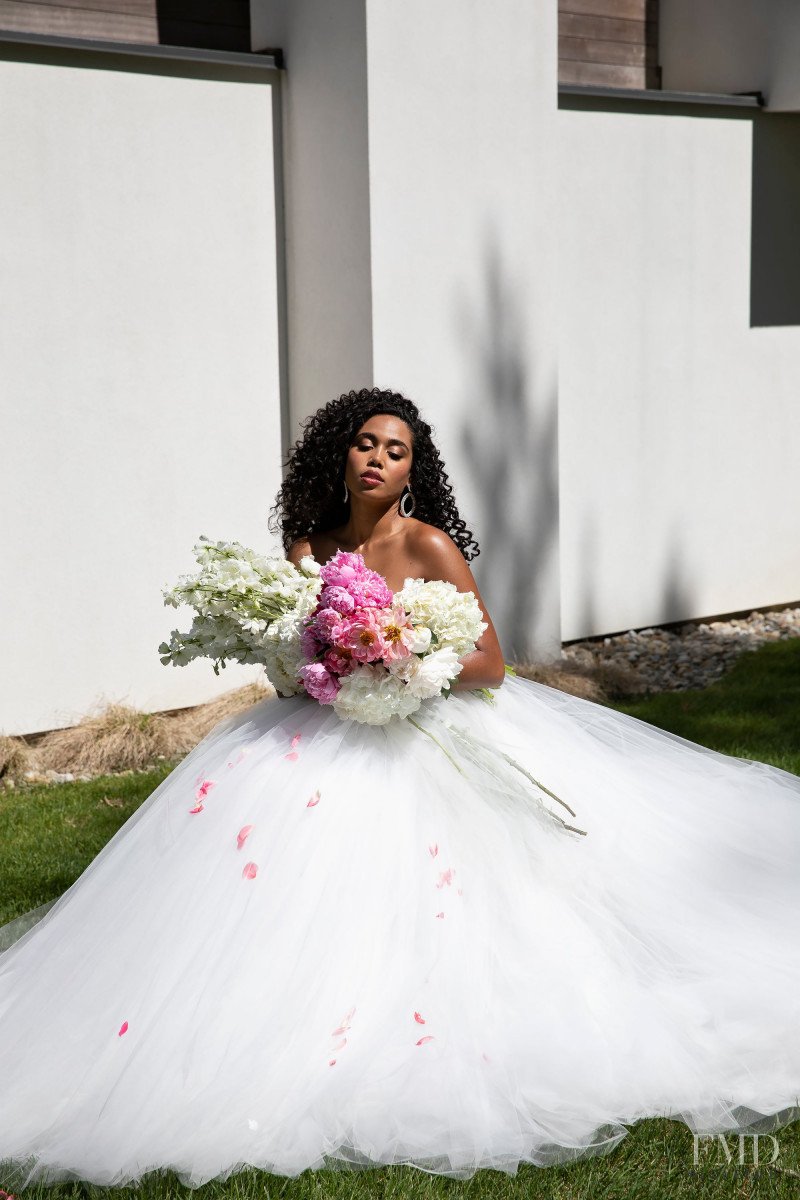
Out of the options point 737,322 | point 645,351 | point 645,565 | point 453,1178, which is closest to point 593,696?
point 645,565

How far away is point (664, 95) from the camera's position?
7512 millimetres

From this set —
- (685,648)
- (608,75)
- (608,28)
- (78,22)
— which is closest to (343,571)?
(78,22)

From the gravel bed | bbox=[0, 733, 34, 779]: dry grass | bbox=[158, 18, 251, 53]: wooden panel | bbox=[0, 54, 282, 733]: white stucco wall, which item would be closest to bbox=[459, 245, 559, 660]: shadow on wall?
the gravel bed

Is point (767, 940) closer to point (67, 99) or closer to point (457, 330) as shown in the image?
point (457, 330)

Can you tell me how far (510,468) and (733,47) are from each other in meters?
3.52

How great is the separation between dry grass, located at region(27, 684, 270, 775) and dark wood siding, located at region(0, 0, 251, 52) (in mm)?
3118

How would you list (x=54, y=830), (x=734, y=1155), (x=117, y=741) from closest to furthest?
(x=734, y=1155) → (x=54, y=830) → (x=117, y=741)

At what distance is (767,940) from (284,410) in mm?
4082

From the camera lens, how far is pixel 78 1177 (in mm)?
2469

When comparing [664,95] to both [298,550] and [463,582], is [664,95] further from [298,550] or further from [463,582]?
[463,582]

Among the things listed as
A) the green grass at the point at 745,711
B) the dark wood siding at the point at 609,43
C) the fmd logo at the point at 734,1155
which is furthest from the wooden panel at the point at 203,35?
the fmd logo at the point at 734,1155

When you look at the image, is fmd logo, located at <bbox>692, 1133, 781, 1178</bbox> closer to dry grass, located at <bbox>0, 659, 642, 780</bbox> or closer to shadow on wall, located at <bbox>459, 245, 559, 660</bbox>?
dry grass, located at <bbox>0, 659, 642, 780</bbox>

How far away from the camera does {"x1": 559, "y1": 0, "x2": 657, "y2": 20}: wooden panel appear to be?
24.8ft

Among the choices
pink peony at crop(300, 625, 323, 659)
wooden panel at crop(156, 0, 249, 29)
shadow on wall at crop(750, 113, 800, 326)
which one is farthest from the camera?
shadow on wall at crop(750, 113, 800, 326)
